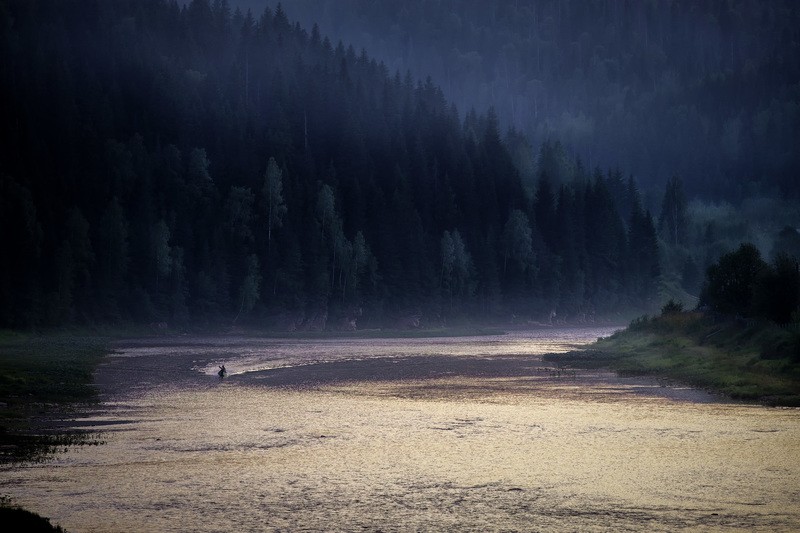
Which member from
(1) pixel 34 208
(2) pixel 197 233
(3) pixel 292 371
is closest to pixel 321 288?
(2) pixel 197 233

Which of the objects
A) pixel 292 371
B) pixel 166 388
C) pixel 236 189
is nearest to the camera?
pixel 166 388

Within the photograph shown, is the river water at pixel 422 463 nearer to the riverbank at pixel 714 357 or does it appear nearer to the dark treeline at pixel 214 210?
the riverbank at pixel 714 357

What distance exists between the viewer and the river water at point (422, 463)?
21734mm

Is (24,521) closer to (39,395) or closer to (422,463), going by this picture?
(422,463)

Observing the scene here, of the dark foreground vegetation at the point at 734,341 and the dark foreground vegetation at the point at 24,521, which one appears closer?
the dark foreground vegetation at the point at 24,521

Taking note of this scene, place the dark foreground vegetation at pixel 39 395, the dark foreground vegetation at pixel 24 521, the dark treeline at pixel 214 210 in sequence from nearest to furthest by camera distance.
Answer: the dark foreground vegetation at pixel 24 521
the dark foreground vegetation at pixel 39 395
the dark treeline at pixel 214 210

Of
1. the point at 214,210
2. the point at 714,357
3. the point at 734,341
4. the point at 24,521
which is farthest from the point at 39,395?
the point at 214,210

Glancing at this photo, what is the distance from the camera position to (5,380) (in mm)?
46125

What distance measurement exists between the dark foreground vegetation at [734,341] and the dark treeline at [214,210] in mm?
66898

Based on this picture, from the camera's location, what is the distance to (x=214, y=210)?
152625 millimetres

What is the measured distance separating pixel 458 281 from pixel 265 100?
199ft

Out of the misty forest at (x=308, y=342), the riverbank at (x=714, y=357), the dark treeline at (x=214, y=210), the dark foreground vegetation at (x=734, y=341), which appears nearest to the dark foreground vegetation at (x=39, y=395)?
the misty forest at (x=308, y=342)

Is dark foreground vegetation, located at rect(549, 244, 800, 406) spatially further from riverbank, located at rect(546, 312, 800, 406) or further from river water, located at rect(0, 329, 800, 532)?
river water, located at rect(0, 329, 800, 532)

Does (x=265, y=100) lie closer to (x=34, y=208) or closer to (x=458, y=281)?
(x=458, y=281)
